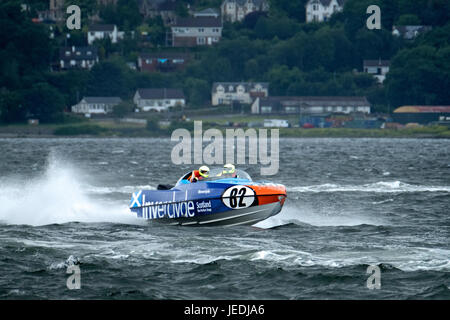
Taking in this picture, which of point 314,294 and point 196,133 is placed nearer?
point 314,294

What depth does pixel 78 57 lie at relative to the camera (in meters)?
191

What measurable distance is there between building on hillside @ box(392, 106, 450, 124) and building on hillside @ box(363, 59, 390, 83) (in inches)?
1393

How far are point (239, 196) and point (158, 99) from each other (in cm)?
14142

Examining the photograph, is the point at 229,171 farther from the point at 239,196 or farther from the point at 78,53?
the point at 78,53

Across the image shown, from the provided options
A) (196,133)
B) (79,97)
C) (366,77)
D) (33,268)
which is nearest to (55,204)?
(33,268)

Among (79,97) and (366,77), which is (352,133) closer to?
(366,77)

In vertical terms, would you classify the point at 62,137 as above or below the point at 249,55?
below

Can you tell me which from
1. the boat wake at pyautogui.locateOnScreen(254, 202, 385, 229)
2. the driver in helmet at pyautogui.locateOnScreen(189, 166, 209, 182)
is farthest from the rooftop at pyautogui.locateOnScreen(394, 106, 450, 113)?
the driver in helmet at pyautogui.locateOnScreen(189, 166, 209, 182)

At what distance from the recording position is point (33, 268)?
21.3 m

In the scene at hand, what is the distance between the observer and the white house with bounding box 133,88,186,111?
167 meters

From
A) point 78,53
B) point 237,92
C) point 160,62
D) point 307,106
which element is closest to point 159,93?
point 237,92

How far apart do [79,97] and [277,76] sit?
39944 millimetres

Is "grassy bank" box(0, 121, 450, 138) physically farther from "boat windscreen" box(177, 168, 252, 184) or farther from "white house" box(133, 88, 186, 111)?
"boat windscreen" box(177, 168, 252, 184)
